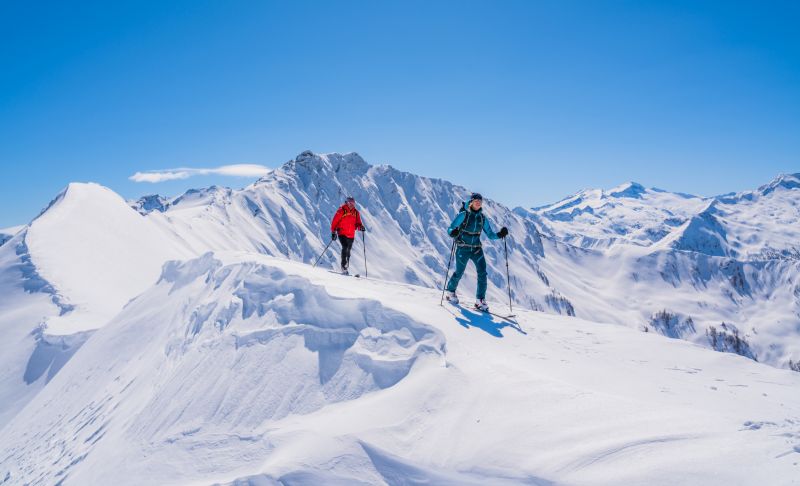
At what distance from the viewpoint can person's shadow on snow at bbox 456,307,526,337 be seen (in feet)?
31.8

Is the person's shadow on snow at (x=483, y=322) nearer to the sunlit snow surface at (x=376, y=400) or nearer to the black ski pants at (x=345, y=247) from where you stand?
the sunlit snow surface at (x=376, y=400)

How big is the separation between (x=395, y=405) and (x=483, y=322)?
4.60 m

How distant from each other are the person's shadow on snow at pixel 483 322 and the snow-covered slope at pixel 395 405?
0.24 feet

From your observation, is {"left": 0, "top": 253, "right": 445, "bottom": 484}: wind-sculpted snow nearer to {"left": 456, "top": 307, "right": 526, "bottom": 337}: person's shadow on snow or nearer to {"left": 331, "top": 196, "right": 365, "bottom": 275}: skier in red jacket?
{"left": 456, "top": 307, "right": 526, "bottom": 337}: person's shadow on snow

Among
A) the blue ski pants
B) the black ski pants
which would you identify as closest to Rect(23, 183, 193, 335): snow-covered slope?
the black ski pants

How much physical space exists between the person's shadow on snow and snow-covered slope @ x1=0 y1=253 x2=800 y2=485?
72 mm

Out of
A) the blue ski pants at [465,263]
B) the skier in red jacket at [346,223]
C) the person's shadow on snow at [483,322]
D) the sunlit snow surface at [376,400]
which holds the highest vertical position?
the skier in red jacket at [346,223]

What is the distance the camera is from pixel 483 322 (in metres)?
10.4

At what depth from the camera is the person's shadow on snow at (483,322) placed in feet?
31.8

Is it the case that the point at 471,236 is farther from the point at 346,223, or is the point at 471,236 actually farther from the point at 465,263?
the point at 346,223

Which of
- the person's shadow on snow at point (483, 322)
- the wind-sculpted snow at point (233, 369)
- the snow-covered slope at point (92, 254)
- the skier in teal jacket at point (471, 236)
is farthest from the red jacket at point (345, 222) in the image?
the snow-covered slope at point (92, 254)

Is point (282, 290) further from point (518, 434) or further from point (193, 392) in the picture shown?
point (518, 434)

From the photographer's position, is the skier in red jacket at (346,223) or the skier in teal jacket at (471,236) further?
the skier in red jacket at (346,223)

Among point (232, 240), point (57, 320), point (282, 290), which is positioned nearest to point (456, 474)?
point (282, 290)
